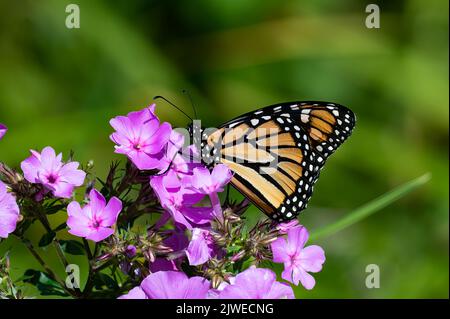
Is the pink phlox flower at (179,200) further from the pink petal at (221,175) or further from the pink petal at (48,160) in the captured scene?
the pink petal at (48,160)

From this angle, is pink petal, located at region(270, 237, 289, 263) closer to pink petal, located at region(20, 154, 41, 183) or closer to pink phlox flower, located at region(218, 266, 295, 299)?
pink phlox flower, located at region(218, 266, 295, 299)

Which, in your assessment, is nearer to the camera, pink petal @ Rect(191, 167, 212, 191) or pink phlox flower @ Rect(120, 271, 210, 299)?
pink phlox flower @ Rect(120, 271, 210, 299)

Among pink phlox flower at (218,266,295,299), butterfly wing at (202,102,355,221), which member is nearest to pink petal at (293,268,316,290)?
pink phlox flower at (218,266,295,299)

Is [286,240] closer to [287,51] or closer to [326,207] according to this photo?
[326,207]

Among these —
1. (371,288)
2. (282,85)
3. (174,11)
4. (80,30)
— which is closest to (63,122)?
(80,30)

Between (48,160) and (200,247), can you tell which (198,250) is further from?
(48,160)
